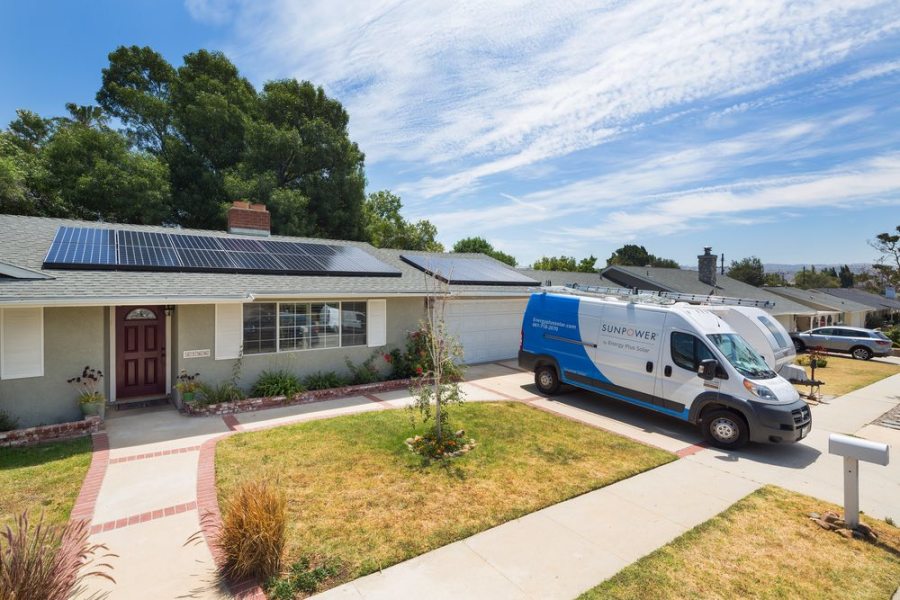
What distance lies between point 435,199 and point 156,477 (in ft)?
73.8

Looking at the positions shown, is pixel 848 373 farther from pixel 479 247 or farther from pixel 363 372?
pixel 479 247

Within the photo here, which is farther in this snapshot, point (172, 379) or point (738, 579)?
point (172, 379)

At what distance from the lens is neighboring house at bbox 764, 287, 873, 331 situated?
29672 millimetres

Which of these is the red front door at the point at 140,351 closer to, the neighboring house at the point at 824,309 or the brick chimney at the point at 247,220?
the brick chimney at the point at 247,220

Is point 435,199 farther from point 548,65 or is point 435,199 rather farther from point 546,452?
point 546,452

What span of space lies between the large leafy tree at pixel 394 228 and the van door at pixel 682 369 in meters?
28.3

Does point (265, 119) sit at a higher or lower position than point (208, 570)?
higher

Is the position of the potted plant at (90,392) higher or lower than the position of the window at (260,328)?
lower

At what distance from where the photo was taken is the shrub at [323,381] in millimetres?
10508

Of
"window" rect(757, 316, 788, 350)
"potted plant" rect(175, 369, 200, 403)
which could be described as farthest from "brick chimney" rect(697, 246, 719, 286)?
"potted plant" rect(175, 369, 200, 403)

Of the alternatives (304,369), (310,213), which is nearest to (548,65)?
(304,369)

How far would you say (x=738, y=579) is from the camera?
416cm

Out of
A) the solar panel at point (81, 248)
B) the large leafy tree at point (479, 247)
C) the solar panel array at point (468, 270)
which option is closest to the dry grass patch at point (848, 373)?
the solar panel array at point (468, 270)

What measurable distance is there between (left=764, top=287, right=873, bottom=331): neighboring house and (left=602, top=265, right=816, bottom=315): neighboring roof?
158cm
